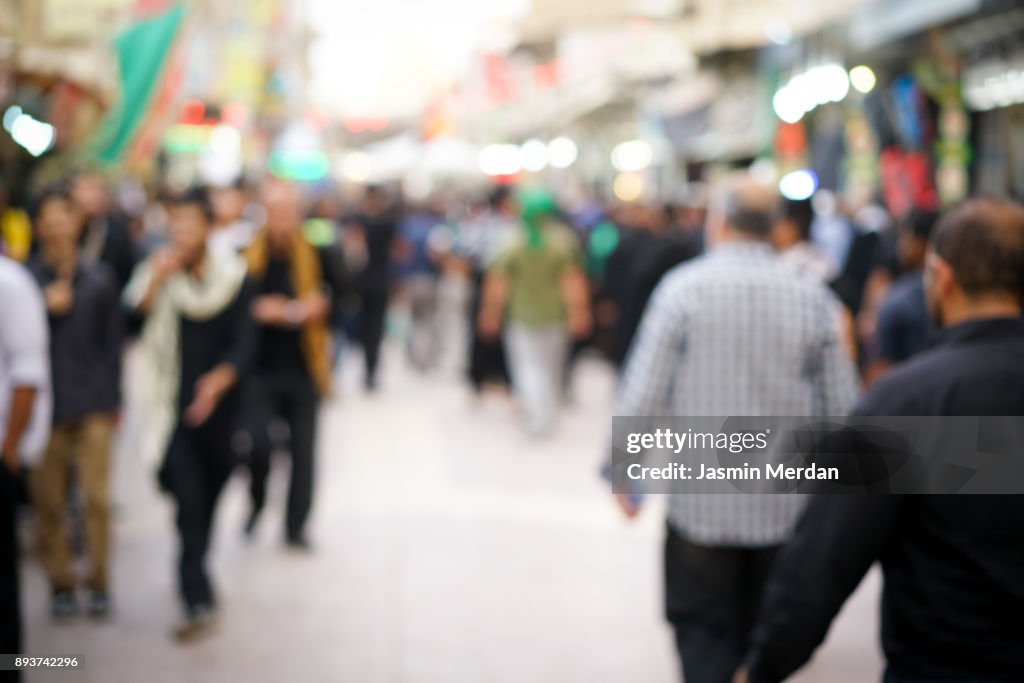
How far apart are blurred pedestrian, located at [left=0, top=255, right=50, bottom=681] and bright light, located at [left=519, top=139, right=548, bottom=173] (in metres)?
39.4

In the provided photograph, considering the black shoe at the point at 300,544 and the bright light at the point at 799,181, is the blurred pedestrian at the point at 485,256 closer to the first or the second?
the bright light at the point at 799,181

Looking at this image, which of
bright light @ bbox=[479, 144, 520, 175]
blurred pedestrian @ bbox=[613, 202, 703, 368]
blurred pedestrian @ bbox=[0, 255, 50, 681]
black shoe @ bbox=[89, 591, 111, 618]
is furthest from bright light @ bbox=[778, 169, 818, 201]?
bright light @ bbox=[479, 144, 520, 175]

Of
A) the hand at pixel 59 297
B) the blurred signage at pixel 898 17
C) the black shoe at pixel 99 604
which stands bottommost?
the black shoe at pixel 99 604

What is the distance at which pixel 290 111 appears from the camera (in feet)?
172

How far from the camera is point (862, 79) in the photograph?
15094mm

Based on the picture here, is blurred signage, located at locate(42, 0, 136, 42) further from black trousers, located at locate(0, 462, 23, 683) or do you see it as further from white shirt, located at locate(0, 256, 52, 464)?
black trousers, located at locate(0, 462, 23, 683)

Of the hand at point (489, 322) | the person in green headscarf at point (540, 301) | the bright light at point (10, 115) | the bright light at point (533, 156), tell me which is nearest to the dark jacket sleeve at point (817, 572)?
the bright light at point (10, 115)

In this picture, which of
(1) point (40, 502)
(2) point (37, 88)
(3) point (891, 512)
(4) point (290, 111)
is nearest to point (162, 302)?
(1) point (40, 502)

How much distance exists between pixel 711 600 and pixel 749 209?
132 cm

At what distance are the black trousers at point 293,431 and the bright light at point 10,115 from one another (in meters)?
3.38

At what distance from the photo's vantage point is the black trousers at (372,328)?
14.8 metres

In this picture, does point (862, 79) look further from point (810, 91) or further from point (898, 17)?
point (898, 17)

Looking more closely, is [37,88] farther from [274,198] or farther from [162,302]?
[162,302]

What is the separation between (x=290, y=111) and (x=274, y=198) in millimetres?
46762
